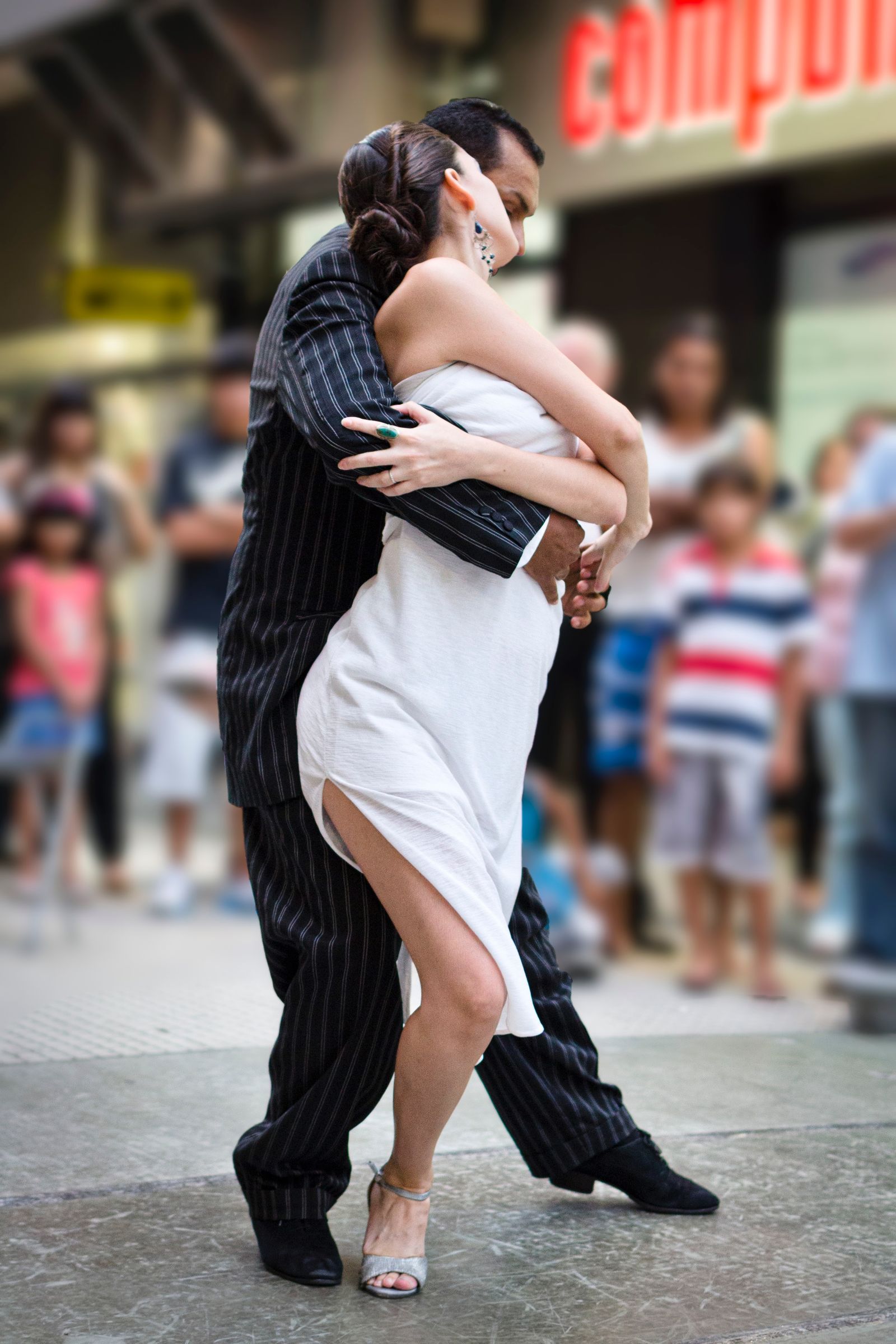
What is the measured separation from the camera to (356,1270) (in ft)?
8.37

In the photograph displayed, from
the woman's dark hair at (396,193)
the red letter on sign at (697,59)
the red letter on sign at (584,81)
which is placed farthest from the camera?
the red letter on sign at (584,81)

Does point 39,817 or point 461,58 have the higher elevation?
point 461,58

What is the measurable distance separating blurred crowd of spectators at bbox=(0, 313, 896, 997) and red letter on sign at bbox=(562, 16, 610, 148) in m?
2.73

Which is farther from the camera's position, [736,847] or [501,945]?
[736,847]

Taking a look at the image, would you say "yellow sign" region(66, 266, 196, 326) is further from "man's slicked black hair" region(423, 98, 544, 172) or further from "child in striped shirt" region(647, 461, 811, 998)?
"man's slicked black hair" region(423, 98, 544, 172)

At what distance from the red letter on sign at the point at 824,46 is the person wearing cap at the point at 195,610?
2.83m

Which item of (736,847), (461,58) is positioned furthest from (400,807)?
(461,58)

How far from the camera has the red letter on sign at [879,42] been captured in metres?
7.12

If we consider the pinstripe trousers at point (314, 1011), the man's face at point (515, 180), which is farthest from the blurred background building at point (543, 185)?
the pinstripe trousers at point (314, 1011)

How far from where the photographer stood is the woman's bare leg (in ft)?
7.64

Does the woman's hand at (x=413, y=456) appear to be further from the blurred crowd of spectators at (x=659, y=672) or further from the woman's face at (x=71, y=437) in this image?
the woman's face at (x=71, y=437)

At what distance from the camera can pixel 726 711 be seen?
514 centimetres

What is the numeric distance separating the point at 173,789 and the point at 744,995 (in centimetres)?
239

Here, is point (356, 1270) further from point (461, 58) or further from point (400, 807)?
point (461, 58)
